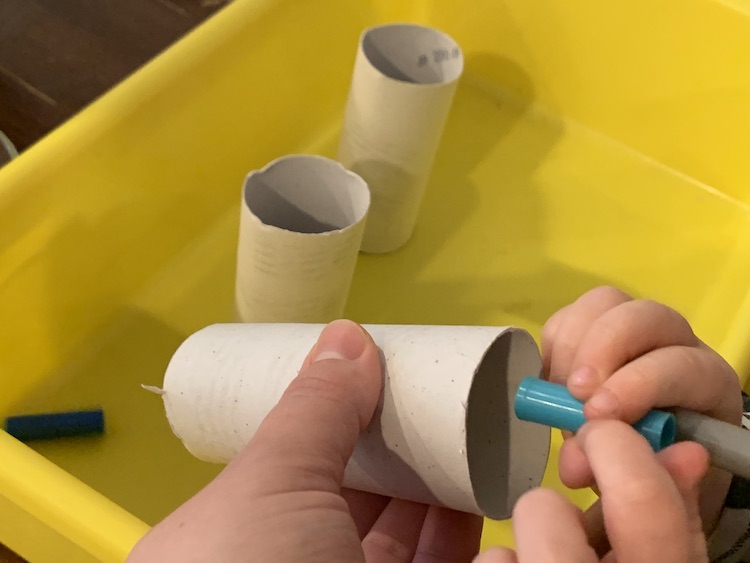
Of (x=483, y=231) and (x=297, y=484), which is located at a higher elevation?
(x=297, y=484)

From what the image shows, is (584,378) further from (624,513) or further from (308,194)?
(308,194)

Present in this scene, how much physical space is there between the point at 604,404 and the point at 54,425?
0.42m

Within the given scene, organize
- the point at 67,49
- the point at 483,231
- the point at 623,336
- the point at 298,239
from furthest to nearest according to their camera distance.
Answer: the point at 67,49, the point at 483,231, the point at 298,239, the point at 623,336

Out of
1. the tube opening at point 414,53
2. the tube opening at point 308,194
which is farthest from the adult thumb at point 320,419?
the tube opening at point 414,53

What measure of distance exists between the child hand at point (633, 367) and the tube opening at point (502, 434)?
0.10ft

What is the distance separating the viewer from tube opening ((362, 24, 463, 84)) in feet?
2.45

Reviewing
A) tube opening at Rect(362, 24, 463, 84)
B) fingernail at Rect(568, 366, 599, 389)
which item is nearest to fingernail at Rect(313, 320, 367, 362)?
fingernail at Rect(568, 366, 599, 389)

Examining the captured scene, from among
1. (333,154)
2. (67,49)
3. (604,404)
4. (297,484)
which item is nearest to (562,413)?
(604,404)

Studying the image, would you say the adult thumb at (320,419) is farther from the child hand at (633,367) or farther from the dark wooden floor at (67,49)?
the dark wooden floor at (67,49)

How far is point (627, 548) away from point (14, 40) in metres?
0.94

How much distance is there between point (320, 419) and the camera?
1.17ft

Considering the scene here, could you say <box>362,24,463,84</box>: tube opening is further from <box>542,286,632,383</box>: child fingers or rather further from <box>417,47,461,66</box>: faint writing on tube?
<box>542,286,632,383</box>: child fingers

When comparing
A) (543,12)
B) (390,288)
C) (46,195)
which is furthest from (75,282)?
(543,12)

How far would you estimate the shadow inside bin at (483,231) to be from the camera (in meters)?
0.76
